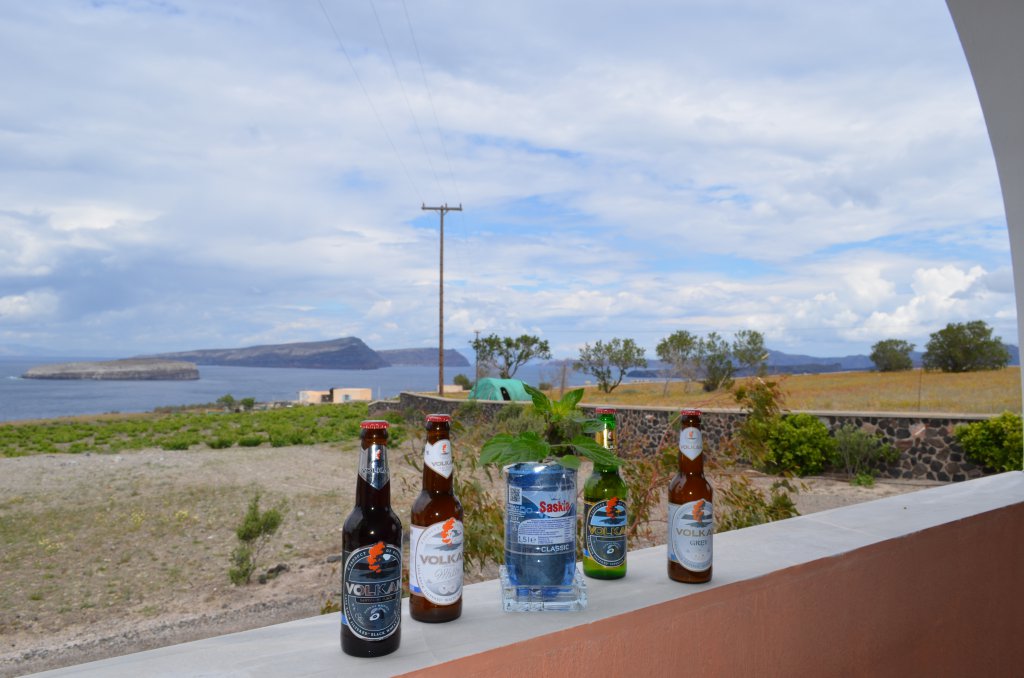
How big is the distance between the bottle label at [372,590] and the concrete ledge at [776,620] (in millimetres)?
30

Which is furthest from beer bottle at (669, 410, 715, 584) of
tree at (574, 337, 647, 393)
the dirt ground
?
tree at (574, 337, 647, 393)

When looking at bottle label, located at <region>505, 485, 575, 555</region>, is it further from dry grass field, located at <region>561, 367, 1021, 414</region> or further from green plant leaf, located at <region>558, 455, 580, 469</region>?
dry grass field, located at <region>561, 367, 1021, 414</region>

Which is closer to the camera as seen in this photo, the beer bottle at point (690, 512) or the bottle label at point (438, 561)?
the bottle label at point (438, 561)

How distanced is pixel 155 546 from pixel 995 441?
7223 mm

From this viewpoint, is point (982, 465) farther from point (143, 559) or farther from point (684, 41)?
point (143, 559)

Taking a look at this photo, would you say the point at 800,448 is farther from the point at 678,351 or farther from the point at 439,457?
the point at 678,351

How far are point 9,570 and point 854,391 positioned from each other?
494 inches

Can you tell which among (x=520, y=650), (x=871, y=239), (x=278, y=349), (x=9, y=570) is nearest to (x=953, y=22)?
(x=520, y=650)

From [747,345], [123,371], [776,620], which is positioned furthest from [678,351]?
[123,371]

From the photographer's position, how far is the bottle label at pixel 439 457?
58 centimetres

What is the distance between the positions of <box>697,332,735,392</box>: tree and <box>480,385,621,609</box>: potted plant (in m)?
15.5

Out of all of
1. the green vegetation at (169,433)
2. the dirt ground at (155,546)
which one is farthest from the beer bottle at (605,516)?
the green vegetation at (169,433)

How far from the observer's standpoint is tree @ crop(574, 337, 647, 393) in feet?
61.0

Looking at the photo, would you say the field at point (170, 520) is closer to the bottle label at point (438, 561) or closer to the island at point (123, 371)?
the bottle label at point (438, 561)
